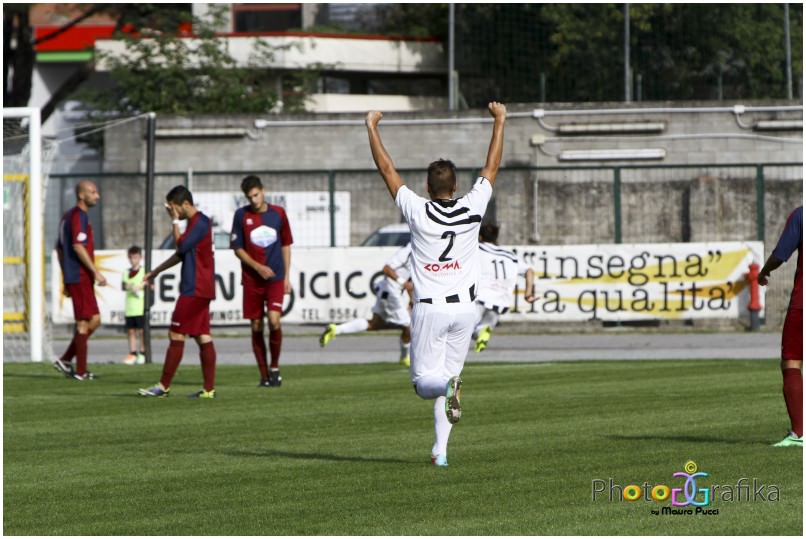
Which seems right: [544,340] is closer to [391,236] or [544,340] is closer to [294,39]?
[391,236]

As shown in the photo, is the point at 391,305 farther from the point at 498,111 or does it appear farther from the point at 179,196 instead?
the point at 498,111

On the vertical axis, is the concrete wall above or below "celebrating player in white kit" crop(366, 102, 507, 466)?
above

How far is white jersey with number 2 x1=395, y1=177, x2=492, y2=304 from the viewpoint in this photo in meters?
10.3

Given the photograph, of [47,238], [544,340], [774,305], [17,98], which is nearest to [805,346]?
[544,340]

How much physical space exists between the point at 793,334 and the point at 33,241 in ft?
41.8

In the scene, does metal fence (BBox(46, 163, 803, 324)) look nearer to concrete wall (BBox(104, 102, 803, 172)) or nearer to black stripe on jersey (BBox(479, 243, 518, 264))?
concrete wall (BBox(104, 102, 803, 172))

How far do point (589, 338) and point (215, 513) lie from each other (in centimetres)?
1873

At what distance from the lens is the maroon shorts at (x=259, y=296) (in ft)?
56.4

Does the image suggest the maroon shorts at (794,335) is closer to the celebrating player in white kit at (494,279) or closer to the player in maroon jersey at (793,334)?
the player in maroon jersey at (793,334)

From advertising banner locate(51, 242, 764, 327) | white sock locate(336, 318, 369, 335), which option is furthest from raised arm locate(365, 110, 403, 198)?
advertising banner locate(51, 242, 764, 327)

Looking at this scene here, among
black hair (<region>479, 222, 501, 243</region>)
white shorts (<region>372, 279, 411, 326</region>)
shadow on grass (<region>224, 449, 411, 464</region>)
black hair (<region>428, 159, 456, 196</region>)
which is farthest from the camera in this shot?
white shorts (<region>372, 279, 411, 326</region>)

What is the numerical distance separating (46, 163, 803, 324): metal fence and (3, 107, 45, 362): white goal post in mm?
7347

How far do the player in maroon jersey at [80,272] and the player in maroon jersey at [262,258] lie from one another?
7.09ft

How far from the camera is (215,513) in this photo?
8.88 m
